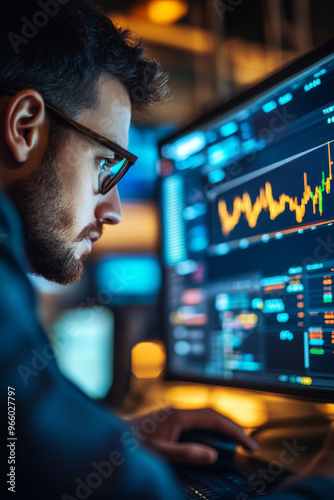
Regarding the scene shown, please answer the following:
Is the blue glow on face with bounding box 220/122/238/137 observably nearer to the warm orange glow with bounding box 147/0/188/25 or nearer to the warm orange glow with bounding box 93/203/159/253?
the warm orange glow with bounding box 147/0/188/25

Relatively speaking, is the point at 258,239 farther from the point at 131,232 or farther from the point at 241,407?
the point at 131,232

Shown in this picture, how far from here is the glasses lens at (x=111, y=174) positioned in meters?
0.82

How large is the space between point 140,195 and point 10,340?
2.40m

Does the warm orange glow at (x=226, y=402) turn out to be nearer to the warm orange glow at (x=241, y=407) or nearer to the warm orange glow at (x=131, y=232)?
the warm orange glow at (x=241, y=407)

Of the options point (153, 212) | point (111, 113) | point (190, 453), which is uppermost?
point (153, 212)

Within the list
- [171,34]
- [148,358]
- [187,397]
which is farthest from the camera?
[171,34]

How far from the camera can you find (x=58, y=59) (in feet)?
2.48

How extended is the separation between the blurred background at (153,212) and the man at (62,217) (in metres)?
0.24

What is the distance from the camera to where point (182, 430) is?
2.89 ft

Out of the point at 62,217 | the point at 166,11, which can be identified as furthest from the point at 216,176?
the point at 166,11

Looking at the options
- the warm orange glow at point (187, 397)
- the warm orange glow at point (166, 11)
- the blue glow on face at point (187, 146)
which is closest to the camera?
the blue glow on face at point (187, 146)

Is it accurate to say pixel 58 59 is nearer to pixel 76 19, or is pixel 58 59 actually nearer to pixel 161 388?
pixel 76 19

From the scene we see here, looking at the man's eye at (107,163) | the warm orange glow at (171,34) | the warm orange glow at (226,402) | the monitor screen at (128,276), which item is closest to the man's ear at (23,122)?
the man's eye at (107,163)

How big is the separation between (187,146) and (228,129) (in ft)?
0.54
